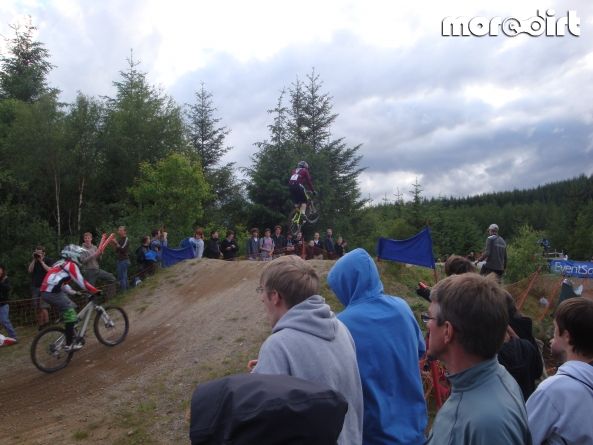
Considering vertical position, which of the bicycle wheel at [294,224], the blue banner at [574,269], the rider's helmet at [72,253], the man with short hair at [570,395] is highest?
the bicycle wheel at [294,224]

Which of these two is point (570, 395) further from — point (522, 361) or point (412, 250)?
point (412, 250)

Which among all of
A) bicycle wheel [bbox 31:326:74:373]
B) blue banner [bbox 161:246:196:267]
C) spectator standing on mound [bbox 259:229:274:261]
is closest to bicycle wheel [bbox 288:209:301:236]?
spectator standing on mound [bbox 259:229:274:261]

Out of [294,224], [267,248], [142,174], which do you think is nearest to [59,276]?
[294,224]

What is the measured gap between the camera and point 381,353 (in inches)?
98.7

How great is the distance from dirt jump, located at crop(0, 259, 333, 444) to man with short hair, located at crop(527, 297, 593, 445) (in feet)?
16.6

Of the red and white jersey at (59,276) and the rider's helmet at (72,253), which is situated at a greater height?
the rider's helmet at (72,253)

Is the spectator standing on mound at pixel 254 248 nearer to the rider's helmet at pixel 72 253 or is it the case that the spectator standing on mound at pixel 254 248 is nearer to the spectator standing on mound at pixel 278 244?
the spectator standing on mound at pixel 278 244

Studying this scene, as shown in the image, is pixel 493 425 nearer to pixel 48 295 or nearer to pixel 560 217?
pixel 48 295

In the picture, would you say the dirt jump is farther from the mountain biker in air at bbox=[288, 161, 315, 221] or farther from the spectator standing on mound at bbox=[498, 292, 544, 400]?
the spectator standing on mound at bbox=[498, 292, 544, 400]

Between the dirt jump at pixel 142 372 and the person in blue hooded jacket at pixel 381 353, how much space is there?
445cm

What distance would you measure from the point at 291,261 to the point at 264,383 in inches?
38.5

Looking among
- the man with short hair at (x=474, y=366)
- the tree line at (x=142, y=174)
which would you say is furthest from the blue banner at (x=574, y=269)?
the man with short hair at (x=474, y=366)

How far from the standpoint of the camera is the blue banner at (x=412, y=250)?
9.54 meters

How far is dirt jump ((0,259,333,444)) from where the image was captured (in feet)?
21.2
